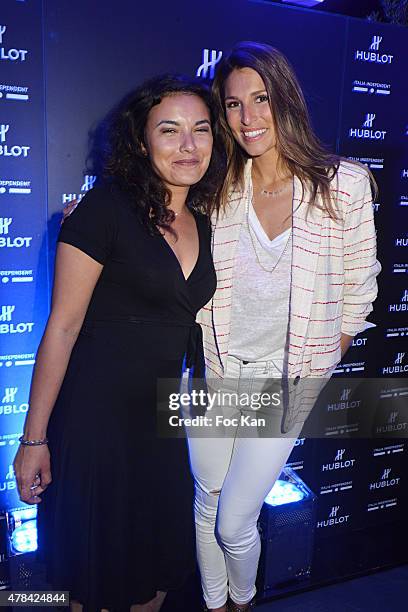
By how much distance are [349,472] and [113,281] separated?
208cm

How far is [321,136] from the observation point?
102 inches

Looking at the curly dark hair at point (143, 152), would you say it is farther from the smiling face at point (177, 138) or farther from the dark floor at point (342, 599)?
the dark floor at point (342, 599)

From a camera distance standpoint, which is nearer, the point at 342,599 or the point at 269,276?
the point at 269,276

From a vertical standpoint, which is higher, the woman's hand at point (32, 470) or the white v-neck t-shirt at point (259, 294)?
the white v-neck t-shirt at point (259, 294)

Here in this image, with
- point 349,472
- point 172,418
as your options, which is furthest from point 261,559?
point 172,418

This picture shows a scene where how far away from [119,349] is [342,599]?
69.0 inches

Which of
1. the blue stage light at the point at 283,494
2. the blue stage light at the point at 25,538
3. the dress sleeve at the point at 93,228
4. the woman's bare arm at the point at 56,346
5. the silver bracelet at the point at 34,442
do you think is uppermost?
the dress sleeve at the point at 93,228

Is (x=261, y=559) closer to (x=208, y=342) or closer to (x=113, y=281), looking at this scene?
(x=208, y=342)

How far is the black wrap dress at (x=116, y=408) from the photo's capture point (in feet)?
5.18

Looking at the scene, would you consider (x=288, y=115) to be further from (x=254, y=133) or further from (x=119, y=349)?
(x=119, y=349)

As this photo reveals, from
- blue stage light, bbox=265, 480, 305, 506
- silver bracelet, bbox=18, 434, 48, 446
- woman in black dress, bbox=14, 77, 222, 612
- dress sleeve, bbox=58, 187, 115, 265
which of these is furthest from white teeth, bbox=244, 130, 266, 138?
blue stage light, bbox=265, 480, 305, 506

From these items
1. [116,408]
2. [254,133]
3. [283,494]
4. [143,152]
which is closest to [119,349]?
[116,408]

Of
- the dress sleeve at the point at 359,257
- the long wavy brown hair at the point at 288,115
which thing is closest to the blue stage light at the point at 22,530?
the dress sleeve at the point at 359,257

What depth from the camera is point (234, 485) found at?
6.09 feet
